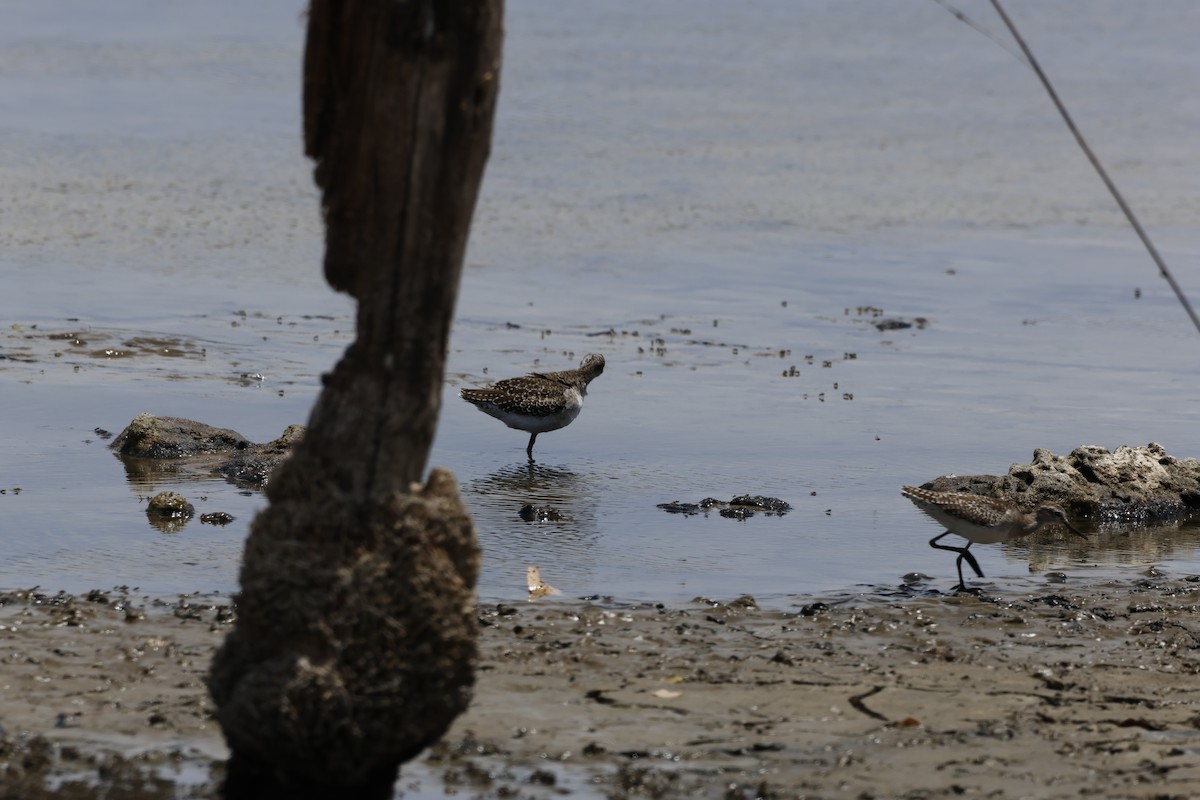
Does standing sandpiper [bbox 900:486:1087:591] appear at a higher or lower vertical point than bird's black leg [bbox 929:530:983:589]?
higher

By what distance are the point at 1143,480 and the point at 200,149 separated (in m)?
15.9

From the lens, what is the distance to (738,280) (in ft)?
61.4

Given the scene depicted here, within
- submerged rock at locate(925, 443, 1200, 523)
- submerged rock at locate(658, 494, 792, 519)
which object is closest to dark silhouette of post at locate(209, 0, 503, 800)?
submerged rock at locate(658, 494, 792, 519)

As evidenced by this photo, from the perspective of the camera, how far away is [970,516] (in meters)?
9.94

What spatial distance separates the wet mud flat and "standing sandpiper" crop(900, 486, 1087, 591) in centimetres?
65

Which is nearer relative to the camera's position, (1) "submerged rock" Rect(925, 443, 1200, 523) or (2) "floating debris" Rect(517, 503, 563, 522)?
(2) "floating debris" Rect(517, 503, 563, 522)

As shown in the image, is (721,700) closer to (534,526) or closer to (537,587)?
(537,587)

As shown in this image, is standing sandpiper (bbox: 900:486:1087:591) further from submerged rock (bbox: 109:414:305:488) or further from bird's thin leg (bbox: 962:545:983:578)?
submerged rock (bbox: 109:414:305:488)

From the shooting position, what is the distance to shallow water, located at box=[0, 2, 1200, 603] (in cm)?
1070

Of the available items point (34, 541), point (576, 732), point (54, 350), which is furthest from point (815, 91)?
point (576, 732)

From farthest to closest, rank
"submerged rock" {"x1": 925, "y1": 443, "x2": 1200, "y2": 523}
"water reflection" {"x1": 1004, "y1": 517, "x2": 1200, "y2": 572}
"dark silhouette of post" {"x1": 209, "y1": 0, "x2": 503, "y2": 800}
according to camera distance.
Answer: "submerged rock" {"x1": 925, "y1": 443, "x2": 1200, "y2": 523} → "water reflection" {"x1": 1004, "y1": 517, "x2": 1200, "y2": 572} → "dark silhouette of post" {"x1": 209, "y1": 0, "x2": 503, "y2": 800}

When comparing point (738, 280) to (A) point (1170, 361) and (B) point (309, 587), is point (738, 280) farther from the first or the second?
(B) point (309, 587)

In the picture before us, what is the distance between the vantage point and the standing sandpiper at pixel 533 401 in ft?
41.9

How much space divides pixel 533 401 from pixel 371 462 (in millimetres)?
6763
